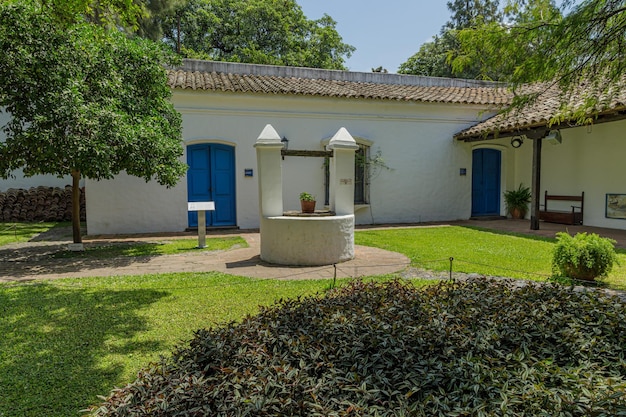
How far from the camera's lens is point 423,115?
490 inches

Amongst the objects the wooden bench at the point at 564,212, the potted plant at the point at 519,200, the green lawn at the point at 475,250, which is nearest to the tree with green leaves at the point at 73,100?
the green lawn at the point at 475,250

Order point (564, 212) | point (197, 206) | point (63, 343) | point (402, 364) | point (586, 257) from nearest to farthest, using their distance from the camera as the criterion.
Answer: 1. point (402, 364)
2. point (63, 343)
3. point (586, 257)
4. point (197, 206)
5. point (564, 212)

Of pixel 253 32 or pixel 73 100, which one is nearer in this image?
pixel 73 100

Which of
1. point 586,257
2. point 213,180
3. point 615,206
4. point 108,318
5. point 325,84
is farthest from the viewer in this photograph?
point 325,84

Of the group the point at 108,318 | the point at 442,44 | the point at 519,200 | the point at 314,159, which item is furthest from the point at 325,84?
the point at 442,44

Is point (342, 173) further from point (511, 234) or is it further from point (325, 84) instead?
point (325, 84)

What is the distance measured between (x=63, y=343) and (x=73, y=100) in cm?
433

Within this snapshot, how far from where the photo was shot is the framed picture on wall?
997cm

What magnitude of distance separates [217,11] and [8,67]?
23.3 meters

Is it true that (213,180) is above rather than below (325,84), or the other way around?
below

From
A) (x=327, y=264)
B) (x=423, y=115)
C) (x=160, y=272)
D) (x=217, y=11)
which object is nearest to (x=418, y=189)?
(x=423, y=115)

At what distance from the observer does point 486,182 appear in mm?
13453

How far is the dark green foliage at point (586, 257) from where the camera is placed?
16.2 feet

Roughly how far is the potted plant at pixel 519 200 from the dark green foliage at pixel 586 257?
8214mm
